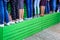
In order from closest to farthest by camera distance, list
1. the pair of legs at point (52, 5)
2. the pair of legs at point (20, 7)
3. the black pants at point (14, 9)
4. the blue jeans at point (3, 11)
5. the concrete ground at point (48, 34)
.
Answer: the blue jeans at point (3, 11) < the black pants at point (14, 9) < the pair of legs at point (20, 7) < the concrete ground at point (48, 34) < the pair of legs at point (52, 5)

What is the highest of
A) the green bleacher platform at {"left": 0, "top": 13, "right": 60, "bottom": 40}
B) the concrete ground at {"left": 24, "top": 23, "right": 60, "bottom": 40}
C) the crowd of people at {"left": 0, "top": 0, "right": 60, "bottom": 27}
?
the crowd of people at {"left": 0, "top": 0, "right": 60, "bottom": 27}

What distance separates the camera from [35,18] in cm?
553

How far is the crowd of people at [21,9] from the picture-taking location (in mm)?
4274

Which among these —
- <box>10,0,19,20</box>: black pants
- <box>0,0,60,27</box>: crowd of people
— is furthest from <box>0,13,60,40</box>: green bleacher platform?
<box>10,0,19,20</box>: black pants

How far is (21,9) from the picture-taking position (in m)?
4.84

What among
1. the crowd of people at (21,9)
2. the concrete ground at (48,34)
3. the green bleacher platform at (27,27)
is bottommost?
the concrete ground at (48,34)

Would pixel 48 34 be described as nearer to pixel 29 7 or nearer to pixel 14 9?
pixel 29 7

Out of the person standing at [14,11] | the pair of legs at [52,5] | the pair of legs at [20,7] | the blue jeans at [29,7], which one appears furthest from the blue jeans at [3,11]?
the pair of legs at [52,5]

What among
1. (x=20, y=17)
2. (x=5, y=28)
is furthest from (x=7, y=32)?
(x=20, y=17)

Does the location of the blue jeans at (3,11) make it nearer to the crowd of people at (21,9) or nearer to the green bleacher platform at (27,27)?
the crowd of people at (21,9)

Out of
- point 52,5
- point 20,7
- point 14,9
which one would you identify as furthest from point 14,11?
point 52,5

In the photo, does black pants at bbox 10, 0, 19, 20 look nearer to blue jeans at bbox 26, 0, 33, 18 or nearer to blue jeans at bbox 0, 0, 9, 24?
blue jeans at bbox 0, 0, 9, 24

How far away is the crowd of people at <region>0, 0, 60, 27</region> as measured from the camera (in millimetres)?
4274

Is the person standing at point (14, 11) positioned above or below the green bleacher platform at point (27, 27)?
above
